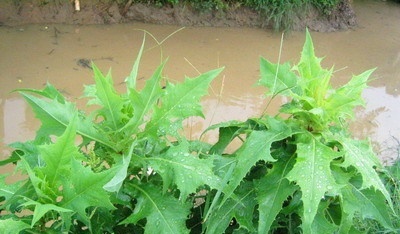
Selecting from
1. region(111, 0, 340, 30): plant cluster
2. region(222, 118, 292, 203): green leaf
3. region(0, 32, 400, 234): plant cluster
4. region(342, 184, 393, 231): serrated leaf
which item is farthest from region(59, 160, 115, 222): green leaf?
region(111, 0, 340, 30): plant cluster

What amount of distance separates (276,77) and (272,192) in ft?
1.26

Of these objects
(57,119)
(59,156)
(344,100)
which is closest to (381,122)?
(344,100)

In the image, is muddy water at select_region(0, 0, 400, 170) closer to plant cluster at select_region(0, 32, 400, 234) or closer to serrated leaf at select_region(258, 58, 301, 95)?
serrated leaf at select_region(258, 58, 301, 95)

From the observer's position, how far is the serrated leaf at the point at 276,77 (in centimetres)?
167

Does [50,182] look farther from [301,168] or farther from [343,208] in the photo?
[343,208]

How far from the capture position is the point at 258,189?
1541 mm

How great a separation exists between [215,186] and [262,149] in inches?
6.8

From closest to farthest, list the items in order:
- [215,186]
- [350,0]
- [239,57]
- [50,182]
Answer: [50,182] → [215,186] → [239,57] → [350,0]

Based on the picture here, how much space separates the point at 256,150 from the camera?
147cm

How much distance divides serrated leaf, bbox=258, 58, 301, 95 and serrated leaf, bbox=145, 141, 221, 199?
378 mm

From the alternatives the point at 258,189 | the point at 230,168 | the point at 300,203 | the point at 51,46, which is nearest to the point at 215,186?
the point at 230,168

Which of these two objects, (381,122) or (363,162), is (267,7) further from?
(363,162)

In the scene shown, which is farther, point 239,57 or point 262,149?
point 239,57

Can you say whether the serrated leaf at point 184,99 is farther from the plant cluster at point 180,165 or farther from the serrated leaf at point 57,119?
the serrated leaf at point 57,119
